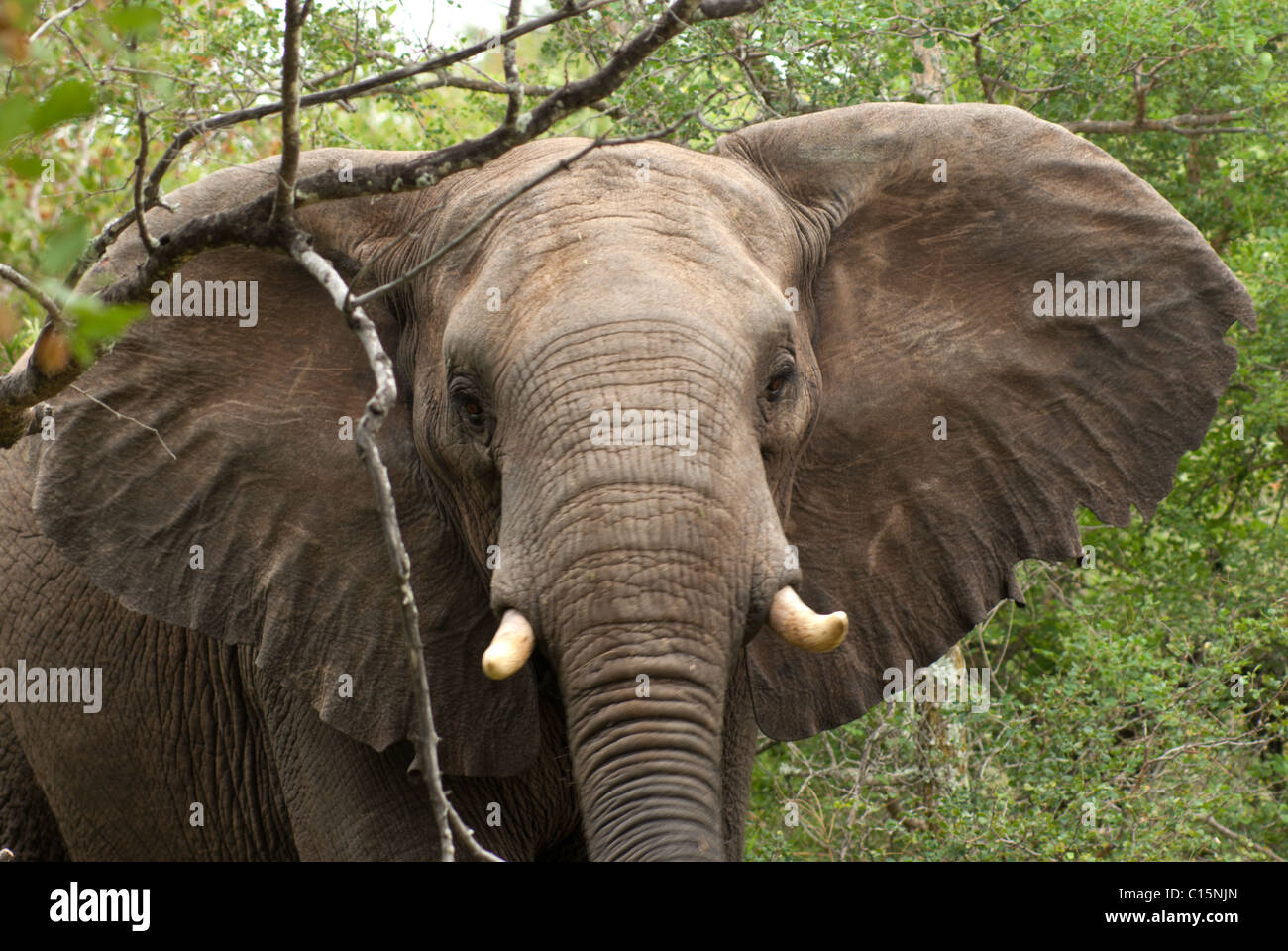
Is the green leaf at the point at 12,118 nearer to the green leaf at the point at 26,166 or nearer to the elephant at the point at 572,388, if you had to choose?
the green leaf at the point at 26,166

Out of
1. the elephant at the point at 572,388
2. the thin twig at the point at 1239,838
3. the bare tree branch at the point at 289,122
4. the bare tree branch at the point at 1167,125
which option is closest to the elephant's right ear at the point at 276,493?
the elephant at the point at 572,388

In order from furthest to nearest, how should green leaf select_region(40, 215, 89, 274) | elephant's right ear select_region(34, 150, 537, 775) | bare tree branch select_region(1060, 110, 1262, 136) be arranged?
bare tree branch select_region(1060, 110, 1262, 136) < elephant's right ear select_region(34, 150, 537, 775) < green leaf select_region(40, 215, 89, 274)

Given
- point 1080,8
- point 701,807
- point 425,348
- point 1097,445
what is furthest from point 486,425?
point 1080,8

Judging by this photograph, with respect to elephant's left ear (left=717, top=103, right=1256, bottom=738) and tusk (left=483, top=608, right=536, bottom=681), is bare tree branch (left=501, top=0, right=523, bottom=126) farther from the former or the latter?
elephant's left ear (left=717, top=103, right=1256, bottom=738)

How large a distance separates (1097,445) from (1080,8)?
8.32ft

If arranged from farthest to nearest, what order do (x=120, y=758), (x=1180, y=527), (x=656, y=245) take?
(x=1180, y=527), (x=120, y=758), (x=656, y=245)

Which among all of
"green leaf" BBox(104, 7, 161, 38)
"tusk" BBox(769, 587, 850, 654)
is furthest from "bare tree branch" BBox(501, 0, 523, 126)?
"green leaf" BBox(104, 7, 161, 38)

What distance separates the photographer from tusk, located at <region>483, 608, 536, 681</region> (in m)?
3.57

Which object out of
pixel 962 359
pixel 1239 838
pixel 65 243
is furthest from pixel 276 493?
pixel 1239 838

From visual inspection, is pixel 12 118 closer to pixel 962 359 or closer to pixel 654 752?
pixel 654 752

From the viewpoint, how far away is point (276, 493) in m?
4.60

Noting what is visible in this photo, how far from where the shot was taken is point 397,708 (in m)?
4.51

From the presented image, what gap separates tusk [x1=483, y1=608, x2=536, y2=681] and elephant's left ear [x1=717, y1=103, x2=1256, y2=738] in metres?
1.19
